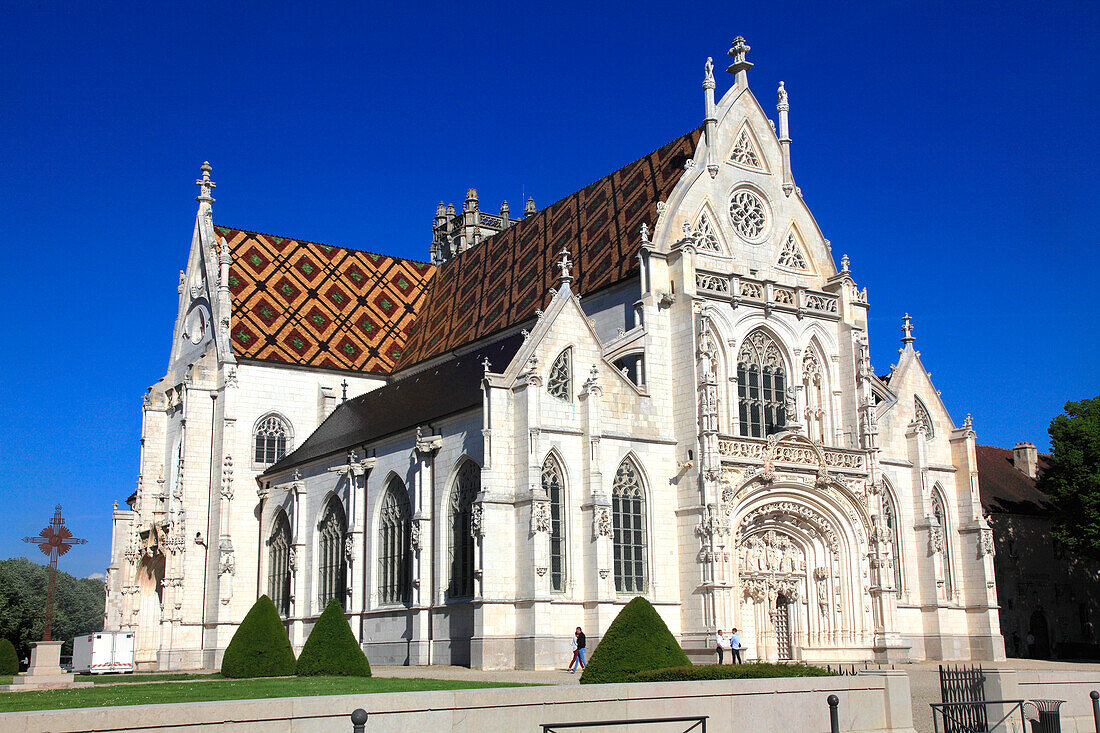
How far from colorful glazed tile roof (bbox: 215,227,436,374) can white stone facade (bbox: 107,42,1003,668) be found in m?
5.82

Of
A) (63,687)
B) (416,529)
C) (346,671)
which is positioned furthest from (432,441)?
(63,687)

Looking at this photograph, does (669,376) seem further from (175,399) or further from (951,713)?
(175,399)

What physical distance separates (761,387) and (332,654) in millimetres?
16507

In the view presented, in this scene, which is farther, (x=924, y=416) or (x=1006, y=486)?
(x=1006, y=486)

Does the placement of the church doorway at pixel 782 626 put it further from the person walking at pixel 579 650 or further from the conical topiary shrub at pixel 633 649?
the conical topiary shrub at pixel 633 649

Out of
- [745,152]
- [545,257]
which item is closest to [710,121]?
[745,152]

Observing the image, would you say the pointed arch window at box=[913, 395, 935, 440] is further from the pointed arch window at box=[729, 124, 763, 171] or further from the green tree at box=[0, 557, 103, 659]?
the green tree at box=[0, 557, 103, 659]

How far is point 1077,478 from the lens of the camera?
1558 inches

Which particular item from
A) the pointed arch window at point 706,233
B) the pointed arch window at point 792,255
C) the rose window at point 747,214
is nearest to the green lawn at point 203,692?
the pointed arch window at point 706,233

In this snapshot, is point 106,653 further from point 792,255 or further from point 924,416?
point 924,416

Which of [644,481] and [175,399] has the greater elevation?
[175,399]

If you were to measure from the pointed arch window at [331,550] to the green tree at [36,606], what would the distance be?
26.6 m

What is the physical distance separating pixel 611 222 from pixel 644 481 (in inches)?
413

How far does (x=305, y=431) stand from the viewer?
44.2 meters
